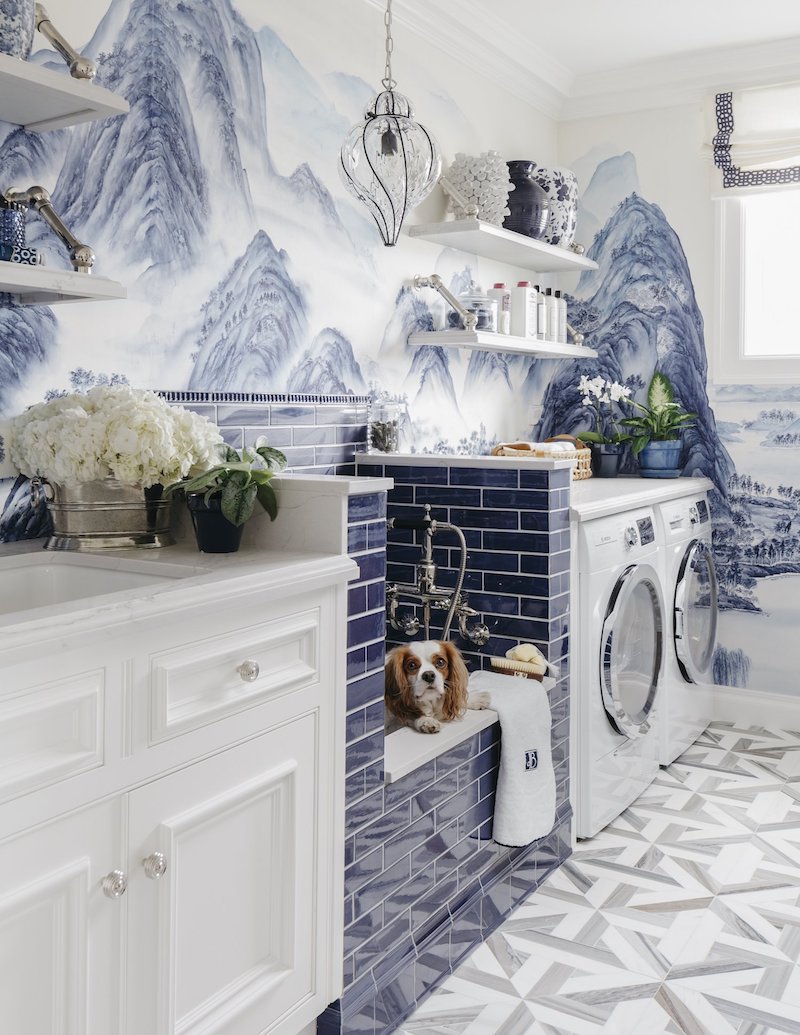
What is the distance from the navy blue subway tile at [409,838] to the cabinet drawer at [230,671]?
0.49m

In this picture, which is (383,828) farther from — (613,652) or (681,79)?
(681,79)

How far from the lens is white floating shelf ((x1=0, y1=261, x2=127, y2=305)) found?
1.65m

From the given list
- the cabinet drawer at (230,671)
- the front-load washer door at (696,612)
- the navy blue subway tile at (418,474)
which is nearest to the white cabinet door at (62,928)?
the cabinet drawer at (230,671)

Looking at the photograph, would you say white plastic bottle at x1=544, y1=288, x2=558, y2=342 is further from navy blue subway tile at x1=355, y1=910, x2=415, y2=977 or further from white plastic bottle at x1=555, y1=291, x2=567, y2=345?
navy blue subway tile at x1=355, y1=910, x2=415, y2=977

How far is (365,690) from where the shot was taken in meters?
1.89

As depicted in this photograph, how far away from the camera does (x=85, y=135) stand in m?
2.04

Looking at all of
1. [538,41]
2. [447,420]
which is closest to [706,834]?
[447,420]

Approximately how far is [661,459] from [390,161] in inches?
91.3

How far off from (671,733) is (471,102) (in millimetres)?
2407

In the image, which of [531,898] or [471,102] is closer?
[531,898]

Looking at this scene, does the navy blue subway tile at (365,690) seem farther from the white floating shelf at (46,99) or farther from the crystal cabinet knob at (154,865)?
the white floating shelf at (46,99)

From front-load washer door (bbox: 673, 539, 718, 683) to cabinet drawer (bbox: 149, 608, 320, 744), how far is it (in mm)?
2041

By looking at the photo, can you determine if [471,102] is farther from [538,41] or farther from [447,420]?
[447,420]

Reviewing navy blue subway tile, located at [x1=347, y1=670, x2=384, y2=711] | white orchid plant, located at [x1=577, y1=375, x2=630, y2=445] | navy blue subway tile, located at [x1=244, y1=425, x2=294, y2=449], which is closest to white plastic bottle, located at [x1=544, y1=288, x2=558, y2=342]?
white orchid plant, located at [x1=577, y1=375, x2=630, y2=445]
